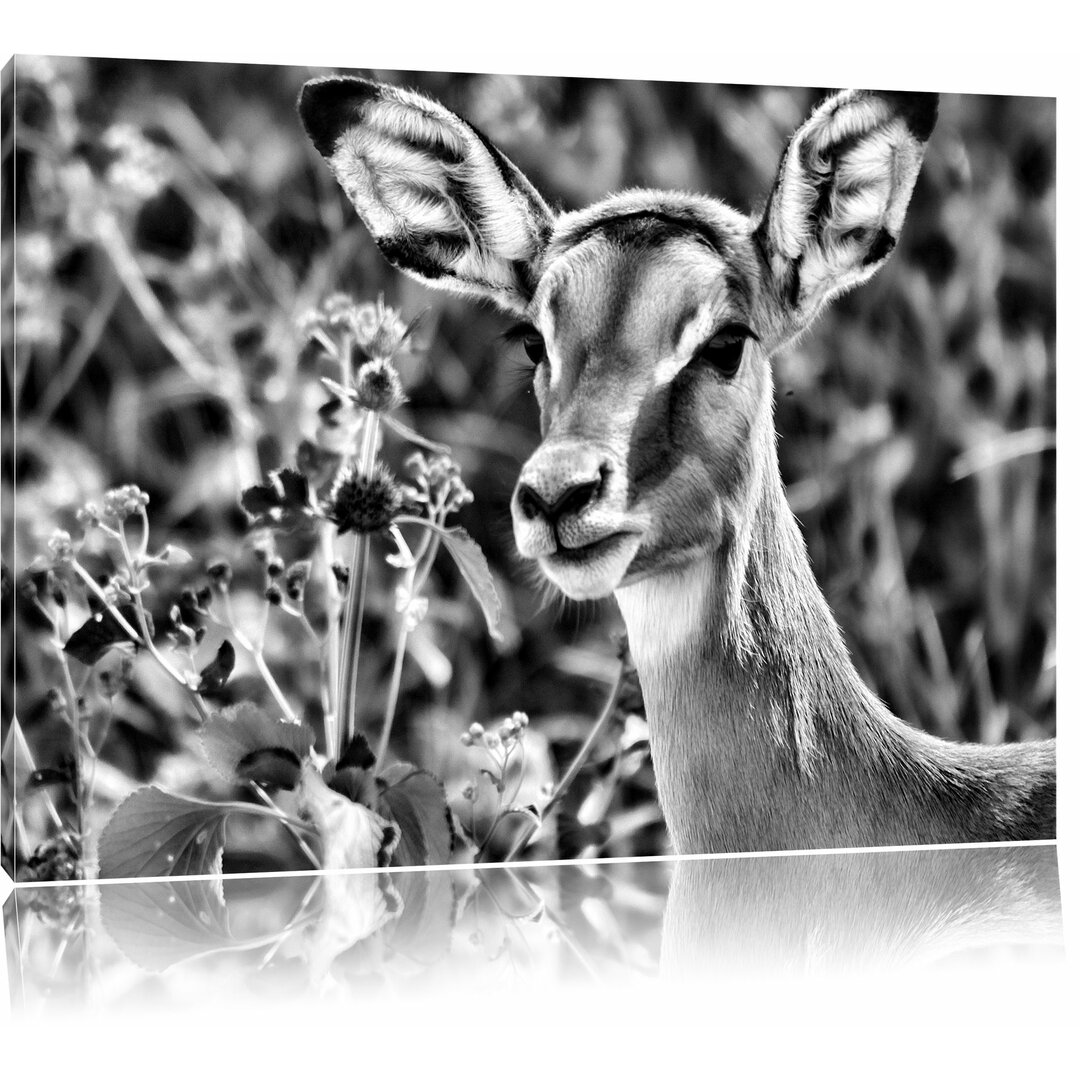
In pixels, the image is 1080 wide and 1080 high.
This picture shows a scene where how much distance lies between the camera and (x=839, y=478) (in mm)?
5953

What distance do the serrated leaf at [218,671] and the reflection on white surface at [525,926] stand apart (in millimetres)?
600

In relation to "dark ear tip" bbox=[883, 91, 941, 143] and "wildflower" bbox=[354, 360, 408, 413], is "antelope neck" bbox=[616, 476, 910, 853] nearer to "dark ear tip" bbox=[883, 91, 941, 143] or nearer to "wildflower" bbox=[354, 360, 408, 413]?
"wildflower" bbox=[354, 360, 408, 413]

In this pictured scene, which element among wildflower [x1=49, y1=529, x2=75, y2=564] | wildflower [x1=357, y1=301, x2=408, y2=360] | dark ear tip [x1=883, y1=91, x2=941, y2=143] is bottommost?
wildflower [x1=49, y1=529, x2=75, y2=564]

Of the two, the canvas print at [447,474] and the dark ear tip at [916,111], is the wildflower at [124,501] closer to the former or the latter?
the canvas print at [447,474]

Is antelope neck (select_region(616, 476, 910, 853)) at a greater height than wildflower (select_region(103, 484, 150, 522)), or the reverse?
wildflower (select_region(103, 484, 150, 522))

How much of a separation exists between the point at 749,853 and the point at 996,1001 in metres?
1.20

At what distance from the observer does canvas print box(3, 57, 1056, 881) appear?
4.87 m

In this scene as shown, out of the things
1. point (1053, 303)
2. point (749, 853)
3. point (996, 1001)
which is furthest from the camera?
point (1053, 303)

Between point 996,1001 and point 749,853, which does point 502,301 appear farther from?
point 996,1001

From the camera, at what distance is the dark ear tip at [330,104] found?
519 cm

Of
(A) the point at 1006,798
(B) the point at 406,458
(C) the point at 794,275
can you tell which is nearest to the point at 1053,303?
(C) the point at 794,275

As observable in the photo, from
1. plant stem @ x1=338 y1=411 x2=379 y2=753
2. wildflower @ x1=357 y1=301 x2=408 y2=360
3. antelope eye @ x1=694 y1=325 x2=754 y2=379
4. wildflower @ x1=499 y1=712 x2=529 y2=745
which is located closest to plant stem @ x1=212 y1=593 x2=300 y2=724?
plant stem @ x1=338 y1=411 x2=379 y2=753

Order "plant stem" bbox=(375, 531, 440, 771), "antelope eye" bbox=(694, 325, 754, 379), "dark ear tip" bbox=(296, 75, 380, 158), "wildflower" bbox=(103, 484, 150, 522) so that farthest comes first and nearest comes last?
"plant stem" bbox=(375, 531, 440, 771)
"wildflower" bbox=(103, 484, 150, 522)
"dark ear tip" bbox=(296, 75, 380, 158)
"antelope eye" bbox=(694, 325, 754, 379)

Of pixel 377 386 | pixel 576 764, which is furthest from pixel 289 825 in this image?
pixel 377 386
